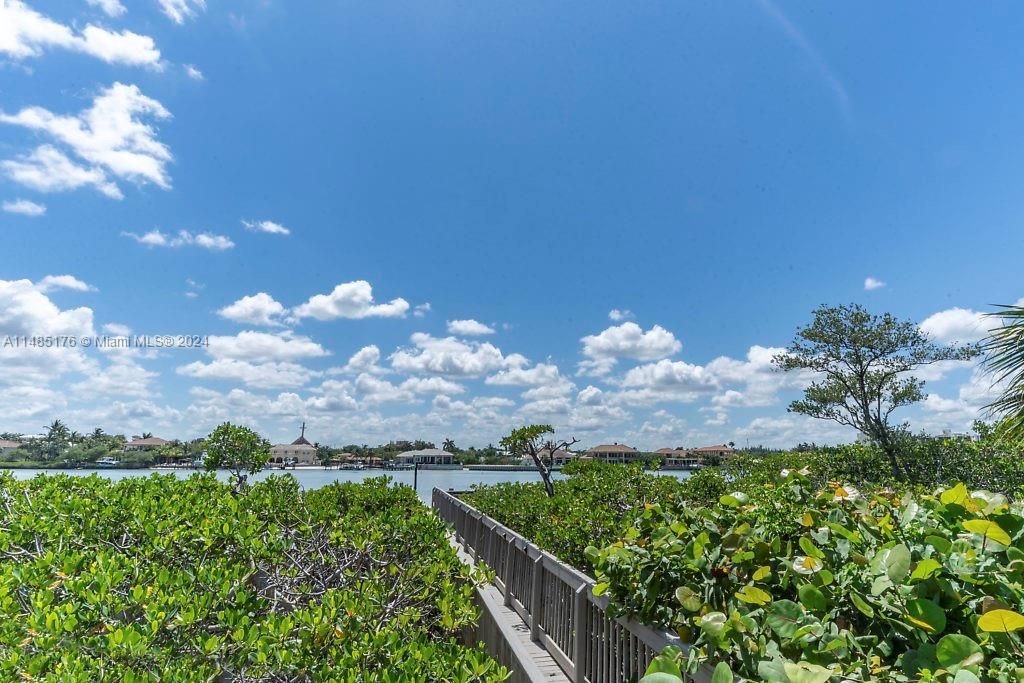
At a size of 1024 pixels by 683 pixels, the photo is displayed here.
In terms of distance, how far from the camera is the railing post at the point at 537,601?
5.15m

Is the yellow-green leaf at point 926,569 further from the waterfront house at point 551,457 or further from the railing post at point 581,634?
the waterfront house at point 551,457

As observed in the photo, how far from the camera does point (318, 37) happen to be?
10.2 meters

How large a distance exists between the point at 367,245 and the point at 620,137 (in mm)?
9389

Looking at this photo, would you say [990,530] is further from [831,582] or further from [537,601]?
[537,601]

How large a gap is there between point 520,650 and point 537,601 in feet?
4.81

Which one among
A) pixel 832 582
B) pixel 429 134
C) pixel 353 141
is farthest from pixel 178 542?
pixel 429 134

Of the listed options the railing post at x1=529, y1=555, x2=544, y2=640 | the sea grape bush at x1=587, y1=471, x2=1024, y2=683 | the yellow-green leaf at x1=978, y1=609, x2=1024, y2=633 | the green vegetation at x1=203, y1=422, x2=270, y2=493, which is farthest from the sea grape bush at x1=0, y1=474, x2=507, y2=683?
the green vegetation at x1=203, y1=422, x2=270, y2=493

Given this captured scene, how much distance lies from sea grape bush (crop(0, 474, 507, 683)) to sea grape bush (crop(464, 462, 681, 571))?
4.51 feet

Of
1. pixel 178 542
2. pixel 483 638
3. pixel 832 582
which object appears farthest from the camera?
pixel 483 638

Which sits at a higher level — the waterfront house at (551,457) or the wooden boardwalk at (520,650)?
the waterfront house at (551,457)

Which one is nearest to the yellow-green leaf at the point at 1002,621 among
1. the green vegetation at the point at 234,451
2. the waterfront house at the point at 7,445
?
the green vegetation at the point at 234,451

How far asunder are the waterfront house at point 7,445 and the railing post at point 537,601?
110 ft

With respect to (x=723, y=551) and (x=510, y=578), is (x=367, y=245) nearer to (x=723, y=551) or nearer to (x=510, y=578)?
(x=510, y=578)

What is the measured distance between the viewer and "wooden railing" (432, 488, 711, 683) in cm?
281
